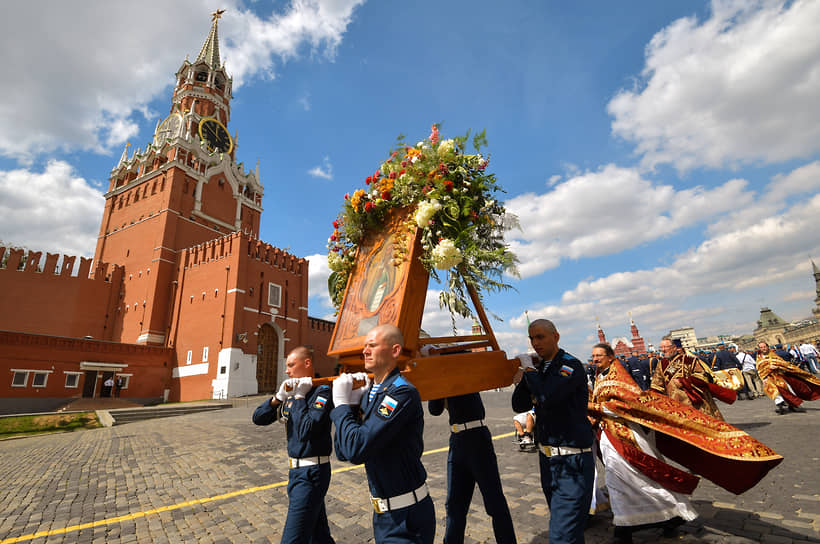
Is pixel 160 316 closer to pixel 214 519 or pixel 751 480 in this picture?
pixel 214 519

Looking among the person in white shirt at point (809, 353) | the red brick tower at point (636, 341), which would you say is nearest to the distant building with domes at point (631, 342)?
the red brick tower at point (636, 341)

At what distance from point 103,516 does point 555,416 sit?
618cm

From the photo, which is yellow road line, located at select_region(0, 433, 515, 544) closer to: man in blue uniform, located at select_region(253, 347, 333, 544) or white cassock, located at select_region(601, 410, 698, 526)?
man in blue uniform, located at select_region(253, 347, 333, 544)

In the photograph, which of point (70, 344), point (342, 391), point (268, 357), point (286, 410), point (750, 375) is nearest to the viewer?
point (342, 391)

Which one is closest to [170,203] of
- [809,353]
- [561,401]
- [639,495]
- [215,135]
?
[215,135]

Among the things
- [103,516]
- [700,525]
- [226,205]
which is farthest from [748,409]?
[226,205]

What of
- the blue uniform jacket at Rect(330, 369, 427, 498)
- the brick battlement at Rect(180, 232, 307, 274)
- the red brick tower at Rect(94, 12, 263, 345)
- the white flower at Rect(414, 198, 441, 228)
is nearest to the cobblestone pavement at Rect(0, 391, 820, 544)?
the blue uniform jacket at Rect(330, 369, 427, 498)

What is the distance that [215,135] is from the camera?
41562mm

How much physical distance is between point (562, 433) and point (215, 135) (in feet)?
159

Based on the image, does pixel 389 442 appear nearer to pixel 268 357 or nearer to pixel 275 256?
pixel 268 357

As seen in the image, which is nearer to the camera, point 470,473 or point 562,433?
point 562,433

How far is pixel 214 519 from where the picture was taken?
15.5 feet

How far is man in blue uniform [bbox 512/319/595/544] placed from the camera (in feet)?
9.06

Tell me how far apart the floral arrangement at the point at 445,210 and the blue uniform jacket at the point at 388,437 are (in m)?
1.26
